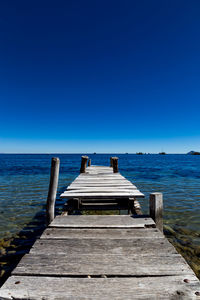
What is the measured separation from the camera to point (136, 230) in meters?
3.85

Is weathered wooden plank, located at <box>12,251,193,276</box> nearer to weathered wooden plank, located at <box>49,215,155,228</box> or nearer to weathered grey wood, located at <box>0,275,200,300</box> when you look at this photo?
weathered grey wood, located at <box>0,275,200,300</box>

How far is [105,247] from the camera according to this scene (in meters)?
3.12

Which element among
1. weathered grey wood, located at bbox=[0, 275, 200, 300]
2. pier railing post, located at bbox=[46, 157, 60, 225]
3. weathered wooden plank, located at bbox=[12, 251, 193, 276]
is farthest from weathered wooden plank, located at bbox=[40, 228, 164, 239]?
weathered grey wood, located at bbox=[0, 275, 200, 300]

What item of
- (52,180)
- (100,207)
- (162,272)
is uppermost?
(52,180)

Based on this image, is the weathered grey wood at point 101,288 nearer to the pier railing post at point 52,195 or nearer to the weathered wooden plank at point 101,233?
the weathered wooden plank at point 101,233

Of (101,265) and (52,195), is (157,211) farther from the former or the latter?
(52,195)

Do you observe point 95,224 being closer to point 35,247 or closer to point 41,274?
point 35,247

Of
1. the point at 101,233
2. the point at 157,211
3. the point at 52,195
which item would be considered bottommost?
the point at 101,233

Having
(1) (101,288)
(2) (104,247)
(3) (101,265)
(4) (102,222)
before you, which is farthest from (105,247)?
(4) (102,222)

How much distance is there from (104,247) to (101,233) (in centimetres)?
61

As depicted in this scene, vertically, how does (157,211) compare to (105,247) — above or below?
above

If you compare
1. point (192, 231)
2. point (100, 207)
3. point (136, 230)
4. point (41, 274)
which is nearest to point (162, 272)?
point (136, 230)

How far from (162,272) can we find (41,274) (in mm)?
1759

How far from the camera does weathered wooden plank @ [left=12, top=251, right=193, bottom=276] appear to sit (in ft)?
7.95
